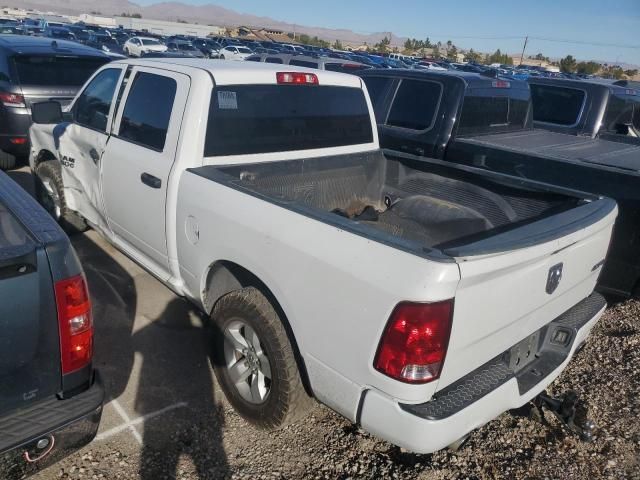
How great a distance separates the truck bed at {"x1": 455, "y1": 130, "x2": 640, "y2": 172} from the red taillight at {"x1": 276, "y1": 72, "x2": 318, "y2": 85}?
2.06 m

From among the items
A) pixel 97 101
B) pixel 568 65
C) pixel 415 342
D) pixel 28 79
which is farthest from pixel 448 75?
pixel 568 65

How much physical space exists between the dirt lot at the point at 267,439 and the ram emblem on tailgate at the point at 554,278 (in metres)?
1.06

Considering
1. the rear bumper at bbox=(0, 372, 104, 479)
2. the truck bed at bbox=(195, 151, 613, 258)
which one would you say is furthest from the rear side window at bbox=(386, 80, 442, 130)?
the rear bumper at bbox=(0, 372, 104, 479)

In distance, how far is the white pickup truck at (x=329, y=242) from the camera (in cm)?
205

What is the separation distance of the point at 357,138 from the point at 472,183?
0.99m

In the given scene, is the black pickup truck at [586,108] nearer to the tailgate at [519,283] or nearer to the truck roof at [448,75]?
the truck roof at [448,75]

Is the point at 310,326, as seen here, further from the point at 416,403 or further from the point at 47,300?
the point at 47,300

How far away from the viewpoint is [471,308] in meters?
2.03

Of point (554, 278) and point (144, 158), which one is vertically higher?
point (144, 158)

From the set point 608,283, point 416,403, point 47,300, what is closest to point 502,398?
point 416,403

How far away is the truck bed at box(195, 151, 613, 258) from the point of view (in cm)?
313

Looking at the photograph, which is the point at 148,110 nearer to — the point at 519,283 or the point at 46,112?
the point at 46,112

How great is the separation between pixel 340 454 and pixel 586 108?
5939mm

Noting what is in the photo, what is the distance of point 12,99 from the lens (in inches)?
257
